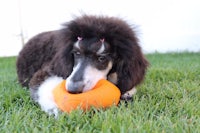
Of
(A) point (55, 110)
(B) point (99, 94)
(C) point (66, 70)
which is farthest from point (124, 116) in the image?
(C) point (66, 70)

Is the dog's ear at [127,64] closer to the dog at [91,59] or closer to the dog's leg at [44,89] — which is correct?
the dog at [91,59]

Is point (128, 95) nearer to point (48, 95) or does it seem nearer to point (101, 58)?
point (101, 58)

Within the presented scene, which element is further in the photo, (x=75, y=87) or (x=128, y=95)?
(x=128, y=95)

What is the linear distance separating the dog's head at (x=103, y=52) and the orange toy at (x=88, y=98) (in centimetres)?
7

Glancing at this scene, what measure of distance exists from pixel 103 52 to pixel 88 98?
0.39 metres

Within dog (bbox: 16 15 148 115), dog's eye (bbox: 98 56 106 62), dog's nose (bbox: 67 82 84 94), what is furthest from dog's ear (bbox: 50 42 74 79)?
dog's nose (bbox: 67 82 84 94)

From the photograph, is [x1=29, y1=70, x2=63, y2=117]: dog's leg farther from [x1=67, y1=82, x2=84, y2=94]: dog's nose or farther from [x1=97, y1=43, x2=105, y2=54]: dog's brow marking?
[x1=97, y1=43, x2=105, y2=54]: dog's brow marking

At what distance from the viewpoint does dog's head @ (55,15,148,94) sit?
2551 mm

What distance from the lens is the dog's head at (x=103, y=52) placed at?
255cm

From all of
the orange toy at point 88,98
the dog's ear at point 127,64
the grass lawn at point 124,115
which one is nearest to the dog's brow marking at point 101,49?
the dog's ear at point 127,64

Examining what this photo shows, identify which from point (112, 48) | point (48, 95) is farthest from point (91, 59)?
point (48, 95)

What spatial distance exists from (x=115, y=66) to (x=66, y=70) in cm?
39

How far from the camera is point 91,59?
255cm

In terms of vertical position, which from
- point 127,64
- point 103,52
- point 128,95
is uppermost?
point 103,52
